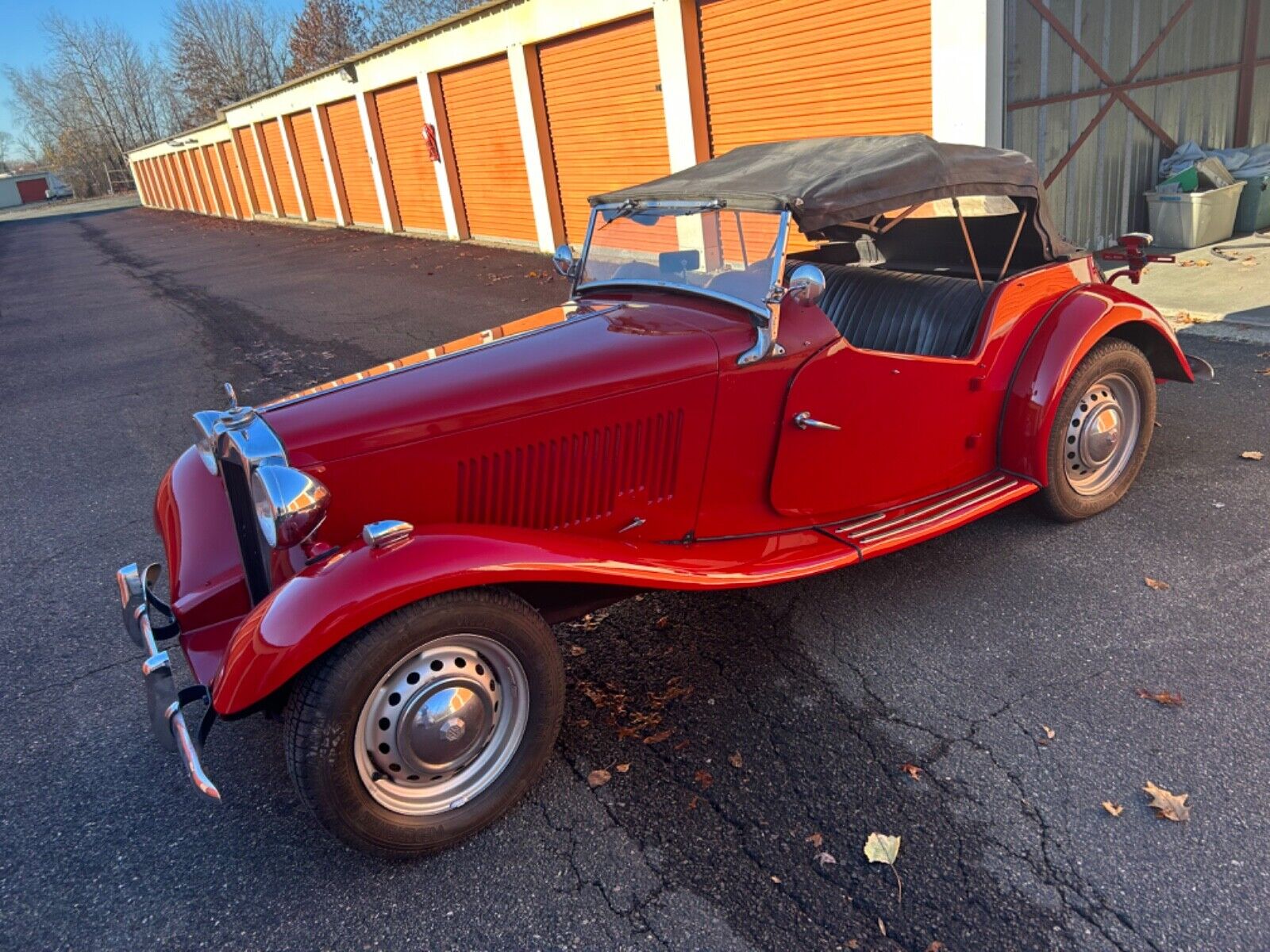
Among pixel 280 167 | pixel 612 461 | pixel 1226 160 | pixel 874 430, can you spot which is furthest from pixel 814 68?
pixel 280 167

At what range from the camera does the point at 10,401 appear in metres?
8.43

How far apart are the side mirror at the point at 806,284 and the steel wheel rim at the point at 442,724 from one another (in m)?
1.49

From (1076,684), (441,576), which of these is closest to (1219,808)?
(1076,684)

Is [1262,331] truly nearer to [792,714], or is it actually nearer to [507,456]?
[792,714]

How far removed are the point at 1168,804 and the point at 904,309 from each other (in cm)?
235

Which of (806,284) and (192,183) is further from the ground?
(192,183)

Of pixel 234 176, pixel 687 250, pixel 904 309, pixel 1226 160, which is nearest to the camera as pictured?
pixel 687 250

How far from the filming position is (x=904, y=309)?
4062 mm

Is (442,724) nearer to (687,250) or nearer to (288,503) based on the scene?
(288,503)

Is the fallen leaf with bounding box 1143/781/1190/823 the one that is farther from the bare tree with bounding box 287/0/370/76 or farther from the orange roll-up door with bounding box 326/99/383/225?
the bare tree with bounding box 287/0/370/76

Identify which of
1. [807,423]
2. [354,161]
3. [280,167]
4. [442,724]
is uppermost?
[280,167]

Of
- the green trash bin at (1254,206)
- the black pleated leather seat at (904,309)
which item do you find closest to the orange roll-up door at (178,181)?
the green trash bin at (1254,206)

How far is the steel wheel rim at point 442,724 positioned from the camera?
2.41 meters

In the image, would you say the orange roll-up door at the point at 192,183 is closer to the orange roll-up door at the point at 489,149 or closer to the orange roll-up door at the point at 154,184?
the orange roll-up door at the point at 154,184
